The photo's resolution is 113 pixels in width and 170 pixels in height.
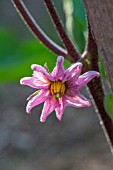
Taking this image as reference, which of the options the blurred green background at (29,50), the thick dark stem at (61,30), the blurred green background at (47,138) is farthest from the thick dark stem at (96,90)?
the blurred green background at (47,138)

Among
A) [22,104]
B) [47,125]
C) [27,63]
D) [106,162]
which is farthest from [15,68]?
[22,104]

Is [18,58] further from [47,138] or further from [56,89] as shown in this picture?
[47,138]

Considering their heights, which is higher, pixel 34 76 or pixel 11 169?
pixel 34 76

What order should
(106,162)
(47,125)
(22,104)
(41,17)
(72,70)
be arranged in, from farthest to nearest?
(41,17)
(22,104)
(47,125)
(106,162)
(72,70)

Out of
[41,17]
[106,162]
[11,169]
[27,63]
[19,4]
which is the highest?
[19,4]

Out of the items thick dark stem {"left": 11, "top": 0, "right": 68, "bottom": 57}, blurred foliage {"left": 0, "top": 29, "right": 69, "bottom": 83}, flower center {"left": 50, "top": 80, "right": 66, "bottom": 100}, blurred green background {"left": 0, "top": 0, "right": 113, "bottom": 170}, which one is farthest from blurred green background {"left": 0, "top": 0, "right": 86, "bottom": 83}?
Answer: blurred green background {"left": 0, "top": 0, "right": 113, "bottom": 170}

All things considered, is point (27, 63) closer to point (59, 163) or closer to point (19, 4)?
point (19, 4)

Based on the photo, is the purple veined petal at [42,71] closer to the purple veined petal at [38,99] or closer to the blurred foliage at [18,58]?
the purple veined petal at [38,99]
